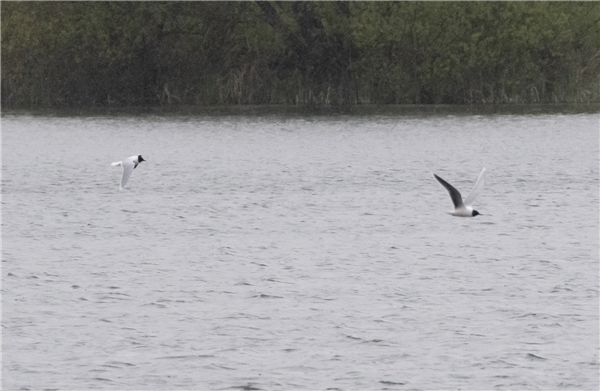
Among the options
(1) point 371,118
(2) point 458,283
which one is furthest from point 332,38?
(2) point 458,283

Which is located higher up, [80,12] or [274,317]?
[80,12]

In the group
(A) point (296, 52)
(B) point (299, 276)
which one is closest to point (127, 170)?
(B) point (299, 276)

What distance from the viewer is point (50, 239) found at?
25.0 m

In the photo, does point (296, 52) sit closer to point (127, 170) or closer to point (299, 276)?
point (127, 170)

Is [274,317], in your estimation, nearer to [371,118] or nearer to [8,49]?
[371,118]

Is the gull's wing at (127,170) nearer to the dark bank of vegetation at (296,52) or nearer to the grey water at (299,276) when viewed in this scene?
the grey water at (299,276)

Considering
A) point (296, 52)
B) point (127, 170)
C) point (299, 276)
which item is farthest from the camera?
point (296, 52)

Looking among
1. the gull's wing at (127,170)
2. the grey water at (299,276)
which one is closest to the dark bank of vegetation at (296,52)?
the grey water at (299,276)

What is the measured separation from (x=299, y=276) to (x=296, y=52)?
5895 cm

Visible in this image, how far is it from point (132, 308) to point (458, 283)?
16.3 ft

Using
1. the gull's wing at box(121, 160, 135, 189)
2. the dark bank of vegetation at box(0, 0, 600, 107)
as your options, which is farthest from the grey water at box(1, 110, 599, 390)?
the dark bank of vegetation at box(0, 0, 600, 107)

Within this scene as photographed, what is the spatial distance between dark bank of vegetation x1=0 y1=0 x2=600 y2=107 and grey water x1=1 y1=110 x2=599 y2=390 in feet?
112

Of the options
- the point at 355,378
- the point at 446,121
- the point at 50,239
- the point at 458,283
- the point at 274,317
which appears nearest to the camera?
the point at 355,378

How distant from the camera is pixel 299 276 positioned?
20375mm
